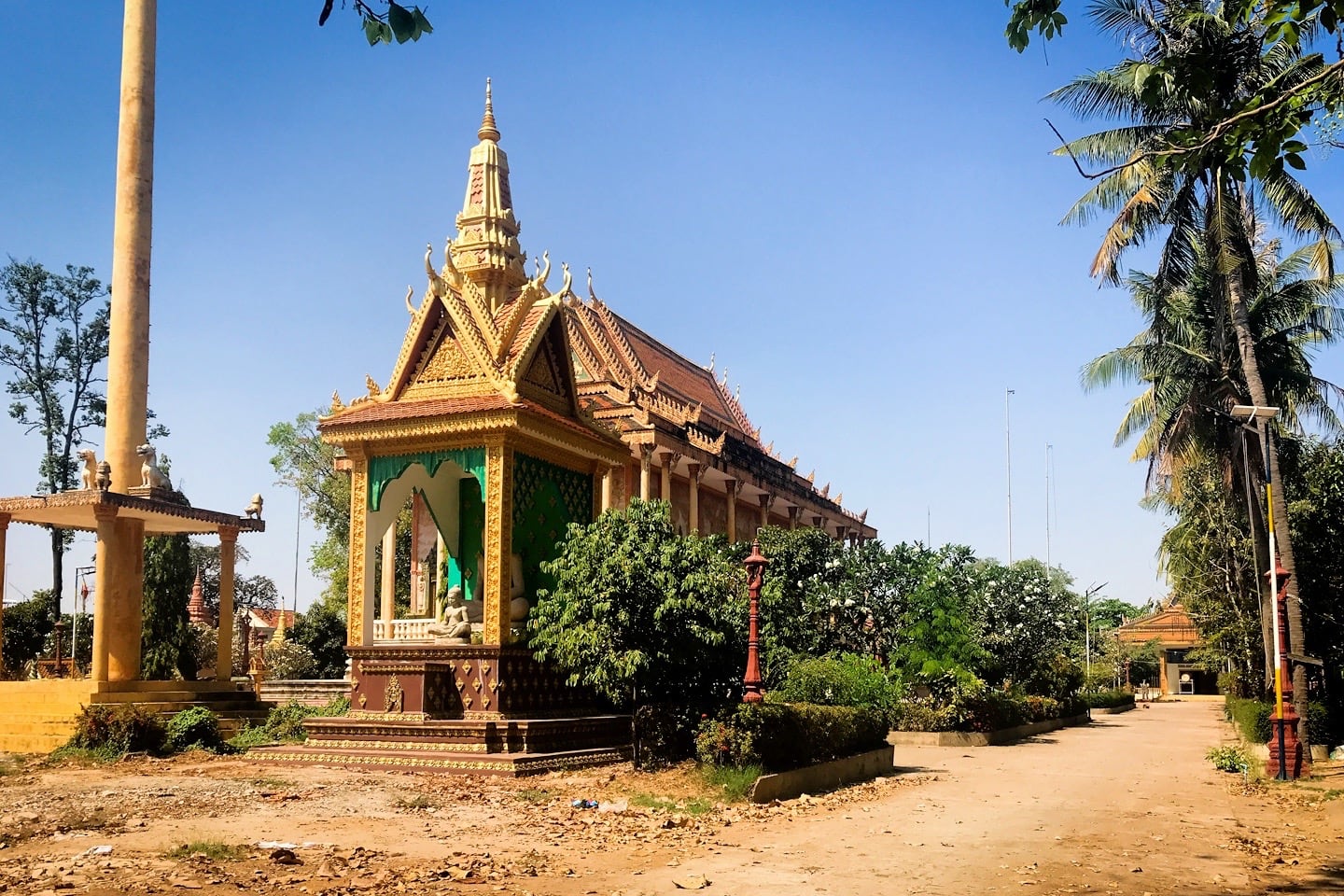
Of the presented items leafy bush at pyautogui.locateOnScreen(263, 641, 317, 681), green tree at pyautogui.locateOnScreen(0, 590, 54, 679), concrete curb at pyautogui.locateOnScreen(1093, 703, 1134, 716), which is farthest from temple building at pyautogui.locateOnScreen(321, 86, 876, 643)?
concrete curb at pyautogui.locateOnScreen(1093, 703, 1134, 716)

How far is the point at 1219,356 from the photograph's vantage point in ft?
82.2

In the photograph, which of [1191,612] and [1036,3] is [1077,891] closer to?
[1036,3]

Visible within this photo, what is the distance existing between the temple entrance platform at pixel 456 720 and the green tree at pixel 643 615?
1.07 meters

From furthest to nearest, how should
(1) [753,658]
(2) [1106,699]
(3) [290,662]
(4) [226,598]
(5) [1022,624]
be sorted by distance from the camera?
(2) [1106,699], (3) [290,662], (5) [1022,624], (4) [226,598], (1) [753,658]

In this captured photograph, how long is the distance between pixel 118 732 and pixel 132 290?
918cm

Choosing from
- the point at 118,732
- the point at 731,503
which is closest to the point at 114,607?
the point at 118,732

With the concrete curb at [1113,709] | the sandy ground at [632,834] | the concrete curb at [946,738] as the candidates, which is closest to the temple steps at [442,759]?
the sandy ground at [632,834]

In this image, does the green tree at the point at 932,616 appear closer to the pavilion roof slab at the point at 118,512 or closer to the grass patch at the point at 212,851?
the pavilion roof slab at the point at 118,512

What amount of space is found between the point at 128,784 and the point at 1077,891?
31.8ft

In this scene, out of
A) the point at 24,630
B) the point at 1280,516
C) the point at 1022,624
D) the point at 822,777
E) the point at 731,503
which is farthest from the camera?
the point at 731,503

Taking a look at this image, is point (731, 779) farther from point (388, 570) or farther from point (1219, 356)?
point (1219, 356)

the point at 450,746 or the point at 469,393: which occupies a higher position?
the point at 469,393

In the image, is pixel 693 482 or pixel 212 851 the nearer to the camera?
pixel 212 851

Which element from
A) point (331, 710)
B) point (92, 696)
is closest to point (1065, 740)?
point (331, 710)
